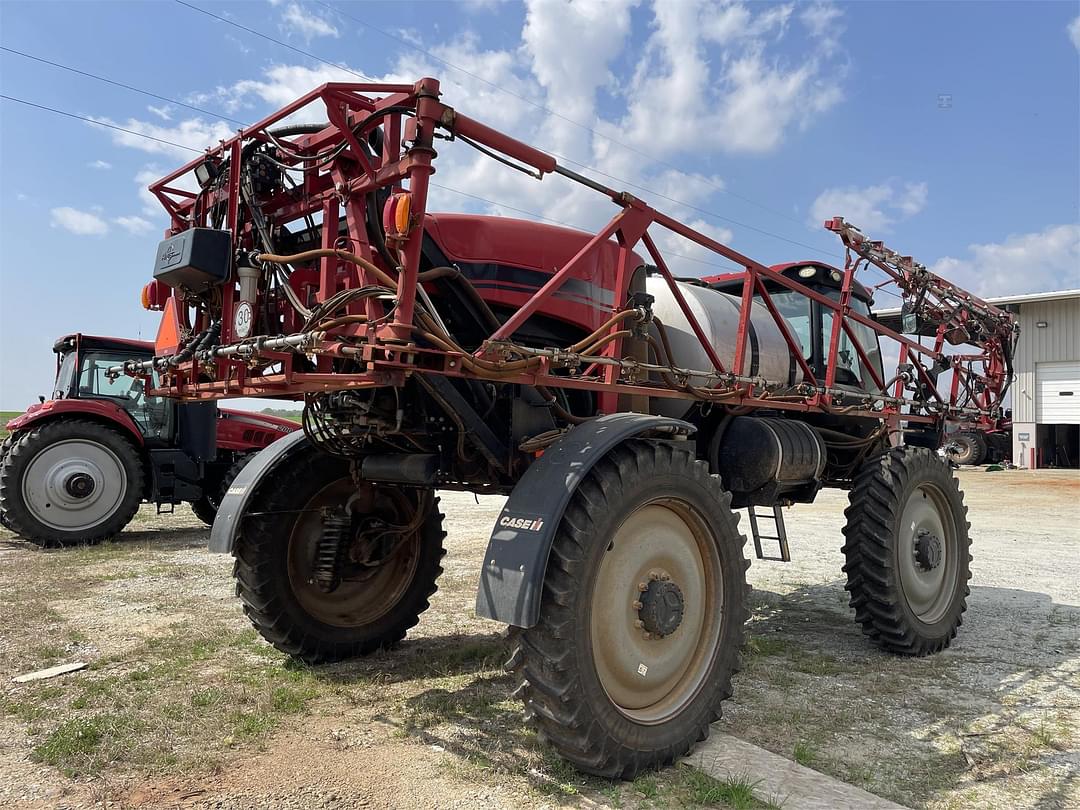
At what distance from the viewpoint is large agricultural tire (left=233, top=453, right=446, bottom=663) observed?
4383mm

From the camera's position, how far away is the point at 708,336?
496 cm

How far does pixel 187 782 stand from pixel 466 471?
1799 mm

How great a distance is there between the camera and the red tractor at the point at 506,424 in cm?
307

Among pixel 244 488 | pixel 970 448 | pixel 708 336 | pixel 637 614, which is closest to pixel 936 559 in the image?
pixel 708 336

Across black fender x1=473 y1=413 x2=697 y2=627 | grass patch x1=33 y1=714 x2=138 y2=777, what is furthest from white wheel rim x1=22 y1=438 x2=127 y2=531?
black fender x1=473 y1=413 x2=697 y2=627

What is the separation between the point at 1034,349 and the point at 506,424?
1123 inches

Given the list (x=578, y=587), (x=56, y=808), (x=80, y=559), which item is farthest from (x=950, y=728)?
(x=80, y=559)

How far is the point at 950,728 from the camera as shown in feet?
12.3

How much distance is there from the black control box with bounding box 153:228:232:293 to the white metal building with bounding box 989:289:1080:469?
28.6 meters

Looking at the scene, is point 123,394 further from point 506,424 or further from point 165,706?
point 506,424

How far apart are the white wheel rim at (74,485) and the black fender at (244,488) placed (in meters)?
6.05

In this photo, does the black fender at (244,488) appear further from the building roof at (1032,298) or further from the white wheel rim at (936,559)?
the building roof at (1032,298)

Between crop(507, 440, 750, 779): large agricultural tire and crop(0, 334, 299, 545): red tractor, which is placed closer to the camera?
crop(507, 440, 750, 779): large agricultural tire

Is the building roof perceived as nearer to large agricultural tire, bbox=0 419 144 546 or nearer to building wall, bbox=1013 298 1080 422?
building wall, bbox=1013 298 1080 422
